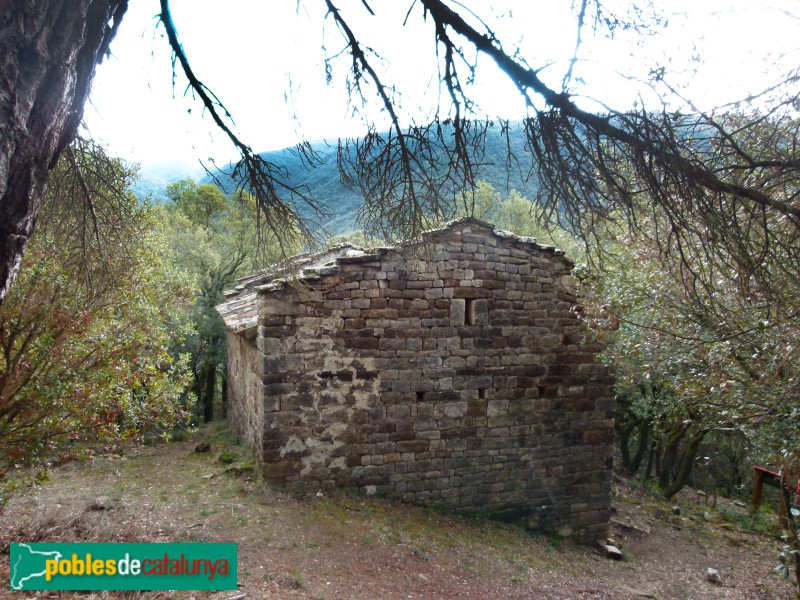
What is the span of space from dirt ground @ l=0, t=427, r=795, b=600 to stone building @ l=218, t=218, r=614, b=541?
465 millimetres

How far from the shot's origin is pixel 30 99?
1.77 m

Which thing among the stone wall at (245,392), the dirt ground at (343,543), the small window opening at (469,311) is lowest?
the dirt ground at (343,543)

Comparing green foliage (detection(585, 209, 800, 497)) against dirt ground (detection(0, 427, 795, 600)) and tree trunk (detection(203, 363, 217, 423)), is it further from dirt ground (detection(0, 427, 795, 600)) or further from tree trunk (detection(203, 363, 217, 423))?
tree trunk (detection(203, 363, 217, 423))

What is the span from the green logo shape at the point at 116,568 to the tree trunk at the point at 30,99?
3.24 meters

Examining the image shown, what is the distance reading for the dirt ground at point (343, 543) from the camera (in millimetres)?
5109

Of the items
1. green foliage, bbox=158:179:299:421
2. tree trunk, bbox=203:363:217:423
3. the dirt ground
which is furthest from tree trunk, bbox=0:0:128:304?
tree trunk, bbox=203:363:217:423

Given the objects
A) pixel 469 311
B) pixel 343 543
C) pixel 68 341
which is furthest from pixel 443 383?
pixel 68 341

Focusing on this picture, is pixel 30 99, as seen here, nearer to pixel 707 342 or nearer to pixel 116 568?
pixel 116 568

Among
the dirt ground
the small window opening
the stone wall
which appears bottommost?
the dirt ground

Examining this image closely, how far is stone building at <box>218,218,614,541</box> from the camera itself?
22.3 feet

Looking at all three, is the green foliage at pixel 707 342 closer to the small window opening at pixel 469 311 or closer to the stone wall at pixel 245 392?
the small window opening at pixel 469 311

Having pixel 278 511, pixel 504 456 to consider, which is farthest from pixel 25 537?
pixel 504 456

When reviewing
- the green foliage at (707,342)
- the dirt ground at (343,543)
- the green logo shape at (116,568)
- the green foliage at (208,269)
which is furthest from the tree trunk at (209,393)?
the green foliage at (707,342)

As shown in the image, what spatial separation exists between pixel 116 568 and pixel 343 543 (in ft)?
7.88
